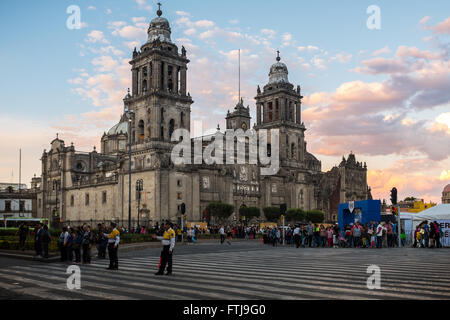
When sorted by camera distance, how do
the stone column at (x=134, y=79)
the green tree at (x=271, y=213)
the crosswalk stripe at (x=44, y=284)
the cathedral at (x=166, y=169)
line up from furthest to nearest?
the green tree at (x=271, y=213) → the stone column at (x=134, y=79) → the cathedral at (x=166, y=169) → the crosswalk stripe at (x=44, y=284)

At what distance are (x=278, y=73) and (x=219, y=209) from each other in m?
33.5

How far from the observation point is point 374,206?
33969 mm

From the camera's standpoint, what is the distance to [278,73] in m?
88.1

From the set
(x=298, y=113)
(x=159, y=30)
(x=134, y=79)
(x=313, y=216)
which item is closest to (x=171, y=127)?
(x=134, y=79)

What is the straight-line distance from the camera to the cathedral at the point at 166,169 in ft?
208

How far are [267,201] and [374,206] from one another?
148ft

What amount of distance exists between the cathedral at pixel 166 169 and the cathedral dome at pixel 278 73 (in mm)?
181

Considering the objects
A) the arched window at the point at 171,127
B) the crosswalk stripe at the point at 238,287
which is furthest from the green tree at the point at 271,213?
the crosswalk stripe at the point at 238,287

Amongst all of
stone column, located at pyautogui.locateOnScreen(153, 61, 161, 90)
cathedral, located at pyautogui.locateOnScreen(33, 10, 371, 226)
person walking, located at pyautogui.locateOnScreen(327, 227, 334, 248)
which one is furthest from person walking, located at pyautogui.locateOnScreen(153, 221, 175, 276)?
stone column, located at pyautogui.locateOnScreen(153, 61, 161, 90)

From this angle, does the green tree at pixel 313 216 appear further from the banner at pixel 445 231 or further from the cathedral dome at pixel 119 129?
the banner at pixel 445 231

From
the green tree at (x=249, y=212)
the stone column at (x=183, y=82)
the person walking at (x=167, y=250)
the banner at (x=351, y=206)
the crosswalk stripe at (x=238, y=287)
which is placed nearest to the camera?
the crosswalk stripe at (x=238, y=287)

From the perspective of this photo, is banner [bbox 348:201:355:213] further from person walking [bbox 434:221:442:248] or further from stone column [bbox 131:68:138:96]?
stone column [bbox 131:68:138:96]

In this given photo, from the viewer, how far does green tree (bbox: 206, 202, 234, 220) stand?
214ft

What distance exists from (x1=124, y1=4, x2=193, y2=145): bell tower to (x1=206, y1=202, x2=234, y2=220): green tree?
10578 millimetres
